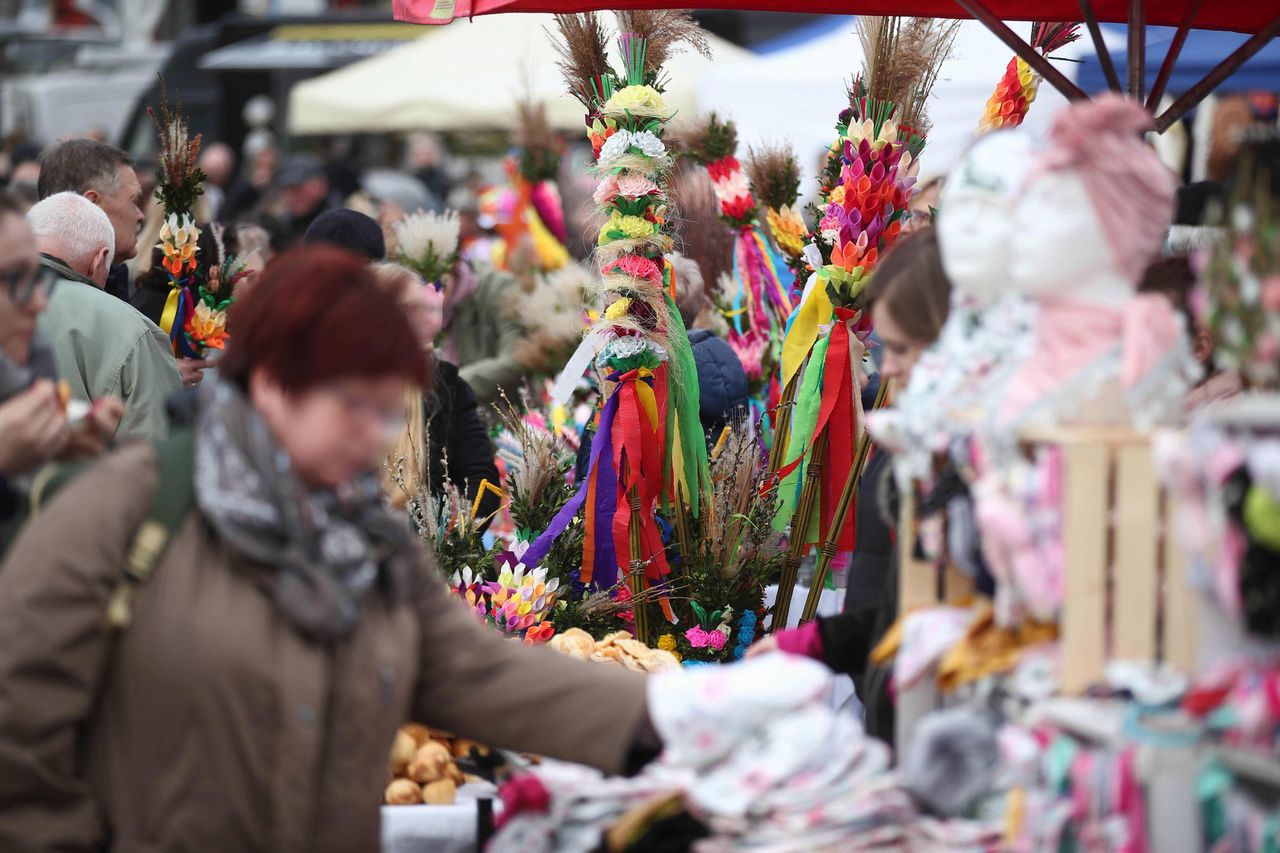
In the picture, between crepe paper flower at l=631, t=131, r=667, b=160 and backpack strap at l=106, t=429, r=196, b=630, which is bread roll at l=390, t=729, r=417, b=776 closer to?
backpack strap at l=106, t=429, r=196, b=630

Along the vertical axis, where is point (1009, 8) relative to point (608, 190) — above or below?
above

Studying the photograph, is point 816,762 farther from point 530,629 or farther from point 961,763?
point 530,629

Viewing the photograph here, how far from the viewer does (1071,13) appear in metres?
4.16

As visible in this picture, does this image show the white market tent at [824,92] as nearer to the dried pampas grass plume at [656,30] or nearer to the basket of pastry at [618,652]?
the dried pampas grass plume at [656,30]

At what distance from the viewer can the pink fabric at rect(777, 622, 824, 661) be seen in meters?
2.46

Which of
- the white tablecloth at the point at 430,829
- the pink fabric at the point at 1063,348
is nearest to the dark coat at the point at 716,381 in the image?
the white tablecloth at the point at 430,829

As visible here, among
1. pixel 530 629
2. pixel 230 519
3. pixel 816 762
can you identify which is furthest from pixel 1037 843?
pixel 530 629

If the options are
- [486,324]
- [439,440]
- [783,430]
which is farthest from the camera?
[486,324]

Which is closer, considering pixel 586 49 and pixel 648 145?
pixel 648 145

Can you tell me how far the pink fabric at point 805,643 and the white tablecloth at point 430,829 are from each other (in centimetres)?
67

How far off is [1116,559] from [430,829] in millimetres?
1381

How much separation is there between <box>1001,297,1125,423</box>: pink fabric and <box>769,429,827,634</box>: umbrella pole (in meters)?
2.07

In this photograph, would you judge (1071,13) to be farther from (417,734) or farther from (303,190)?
(303,190)

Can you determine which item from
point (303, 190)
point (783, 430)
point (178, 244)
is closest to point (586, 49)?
point (783, 430)
